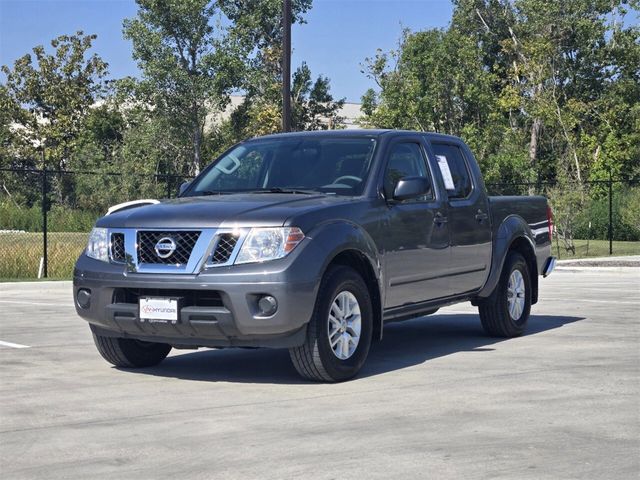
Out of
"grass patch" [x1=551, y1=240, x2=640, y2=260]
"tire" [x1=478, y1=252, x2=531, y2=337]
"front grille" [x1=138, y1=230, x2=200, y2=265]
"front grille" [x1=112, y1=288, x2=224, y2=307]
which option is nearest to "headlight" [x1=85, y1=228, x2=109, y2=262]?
"front grille" [x1=138, y1=230, x2=200, y2=265]

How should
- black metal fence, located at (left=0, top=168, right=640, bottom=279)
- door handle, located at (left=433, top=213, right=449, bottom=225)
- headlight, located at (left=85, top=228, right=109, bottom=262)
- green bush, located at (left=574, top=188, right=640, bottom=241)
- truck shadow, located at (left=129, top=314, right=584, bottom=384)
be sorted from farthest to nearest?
green bush, located at (left=574, top=188, right=640, bottom=241) < black metal fence, located at (left=0, top=168, right=640, bottom=279) < door handle, located at (left=433, top=213, right=449, bottom=225) < truck shadow, located at (left=129, top=314, right=584, bottom=384) < headlight, located at (left=85, top=228, right=109, bottom=262)

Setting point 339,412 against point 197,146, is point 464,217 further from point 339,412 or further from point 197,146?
point 197,146

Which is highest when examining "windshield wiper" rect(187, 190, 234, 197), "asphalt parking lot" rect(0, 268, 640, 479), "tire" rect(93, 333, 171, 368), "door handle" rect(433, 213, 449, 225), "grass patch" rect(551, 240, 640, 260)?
"windshield wiper" rect(187, 190, 234, 197)

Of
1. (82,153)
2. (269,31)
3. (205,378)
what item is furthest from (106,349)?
(269,31)

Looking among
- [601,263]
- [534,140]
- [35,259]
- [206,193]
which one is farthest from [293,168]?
[534,140]

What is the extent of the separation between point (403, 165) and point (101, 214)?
2172 cm

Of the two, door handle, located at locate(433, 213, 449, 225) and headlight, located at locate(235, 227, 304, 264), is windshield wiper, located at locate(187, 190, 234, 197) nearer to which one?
headlight, located at locate(235, 227, 304, 264)

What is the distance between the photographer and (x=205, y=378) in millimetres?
8727

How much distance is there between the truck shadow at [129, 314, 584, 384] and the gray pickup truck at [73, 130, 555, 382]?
1.15ft

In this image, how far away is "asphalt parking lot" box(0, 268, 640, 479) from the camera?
575cm

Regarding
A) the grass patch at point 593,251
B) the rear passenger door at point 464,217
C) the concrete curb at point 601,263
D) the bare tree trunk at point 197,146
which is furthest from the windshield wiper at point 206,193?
the bare tree trunk at point 197,146

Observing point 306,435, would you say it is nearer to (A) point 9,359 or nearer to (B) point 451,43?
(A) point 9,359

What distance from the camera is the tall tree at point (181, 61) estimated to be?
56.3m

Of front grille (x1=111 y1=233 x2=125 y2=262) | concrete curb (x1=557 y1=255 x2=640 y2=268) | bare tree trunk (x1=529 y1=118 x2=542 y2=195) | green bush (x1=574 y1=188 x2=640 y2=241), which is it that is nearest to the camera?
front grille (x1=111 y1=233 x2=125 y2=262)
